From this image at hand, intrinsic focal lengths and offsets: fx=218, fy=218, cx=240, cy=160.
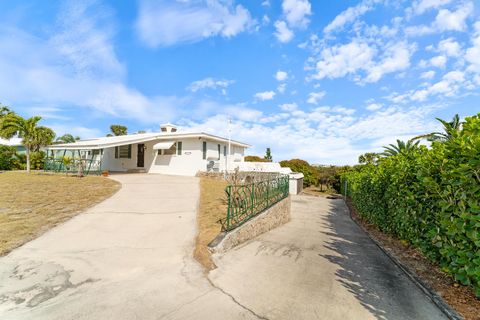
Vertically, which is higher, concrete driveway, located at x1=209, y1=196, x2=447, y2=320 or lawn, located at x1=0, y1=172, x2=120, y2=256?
lawn, located at x1=0, y1=172, x2=120, y2=256

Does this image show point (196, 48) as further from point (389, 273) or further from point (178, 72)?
point (389, 273)

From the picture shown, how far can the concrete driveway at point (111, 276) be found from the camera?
10.1 ft

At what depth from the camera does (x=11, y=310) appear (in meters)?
3.07

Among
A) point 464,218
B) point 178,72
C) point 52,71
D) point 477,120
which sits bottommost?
point 464,218

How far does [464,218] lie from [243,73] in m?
13.9

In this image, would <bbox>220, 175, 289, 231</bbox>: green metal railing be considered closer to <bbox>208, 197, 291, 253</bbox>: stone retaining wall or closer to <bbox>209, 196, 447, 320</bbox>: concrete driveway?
<bbox>208, 197, 291, 253</bbox>: stone retaining wall

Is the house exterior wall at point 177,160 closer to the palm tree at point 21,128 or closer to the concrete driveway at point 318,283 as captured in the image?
the palm tree at point 21,128

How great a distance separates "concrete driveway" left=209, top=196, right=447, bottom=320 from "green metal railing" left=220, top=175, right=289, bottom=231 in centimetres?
83

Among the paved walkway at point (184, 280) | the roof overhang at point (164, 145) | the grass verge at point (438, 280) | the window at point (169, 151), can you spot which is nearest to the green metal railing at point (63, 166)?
the roof overhang at point (164, 145)

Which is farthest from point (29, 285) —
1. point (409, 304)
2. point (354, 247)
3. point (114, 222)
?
point (354, 247)

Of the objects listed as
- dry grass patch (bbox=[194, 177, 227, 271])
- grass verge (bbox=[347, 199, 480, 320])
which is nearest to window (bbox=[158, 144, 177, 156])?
dry grass patch (bbox=[194, 177, 227, 271])

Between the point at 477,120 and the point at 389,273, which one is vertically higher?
the point at 477,120

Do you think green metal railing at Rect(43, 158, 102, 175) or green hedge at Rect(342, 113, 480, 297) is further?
green metal railing at Rect(43, 158, 102, 175)

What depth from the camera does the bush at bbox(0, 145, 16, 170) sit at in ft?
80.8
